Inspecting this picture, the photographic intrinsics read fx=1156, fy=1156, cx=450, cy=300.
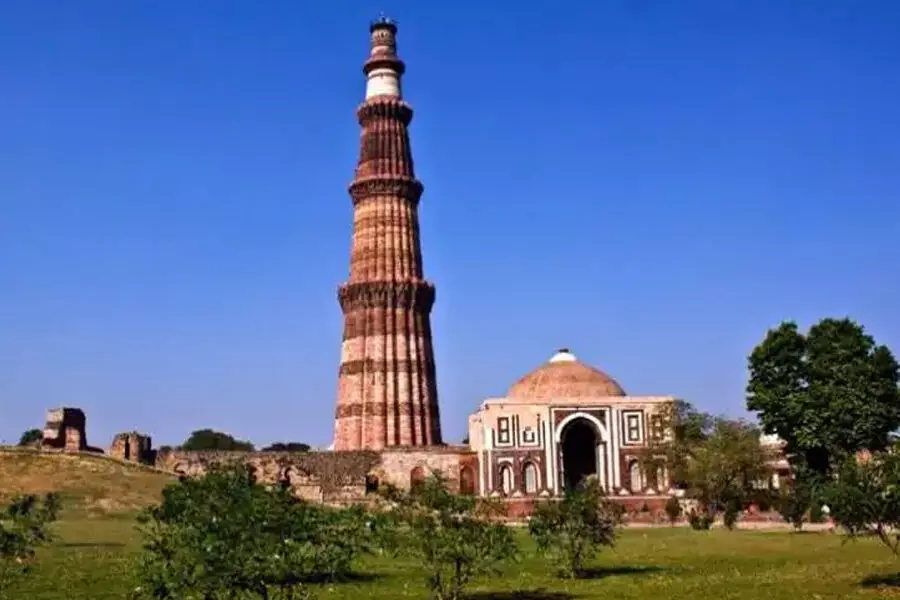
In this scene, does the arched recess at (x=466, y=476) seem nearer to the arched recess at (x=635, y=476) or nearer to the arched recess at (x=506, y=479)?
the arched recess at (x=506, y=479)

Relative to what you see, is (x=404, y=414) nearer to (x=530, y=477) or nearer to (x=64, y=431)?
(x=530, y=477)

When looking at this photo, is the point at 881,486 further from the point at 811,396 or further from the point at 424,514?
the point at 811,396

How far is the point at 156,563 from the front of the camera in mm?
13492

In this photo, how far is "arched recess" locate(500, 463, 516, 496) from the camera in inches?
2121

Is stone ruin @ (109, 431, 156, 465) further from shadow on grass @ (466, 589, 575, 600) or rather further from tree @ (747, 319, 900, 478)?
shadow on grass @ (466, 589, 575, 600)

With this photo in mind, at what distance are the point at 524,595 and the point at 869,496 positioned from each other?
20.3ft

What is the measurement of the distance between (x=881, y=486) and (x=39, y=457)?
37.8 metres

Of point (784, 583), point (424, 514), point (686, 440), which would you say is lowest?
point (784, 583)

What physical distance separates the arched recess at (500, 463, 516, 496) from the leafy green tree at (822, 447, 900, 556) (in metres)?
33.9

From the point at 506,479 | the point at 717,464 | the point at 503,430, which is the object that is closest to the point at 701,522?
the point at 717,464

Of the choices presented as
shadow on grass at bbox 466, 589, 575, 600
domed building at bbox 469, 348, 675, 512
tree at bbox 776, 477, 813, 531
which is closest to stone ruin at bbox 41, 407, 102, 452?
domed building at bbox 469, 348, 675, 512

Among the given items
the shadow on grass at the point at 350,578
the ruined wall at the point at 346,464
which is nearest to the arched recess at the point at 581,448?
the ruined wall at the point at 346,464

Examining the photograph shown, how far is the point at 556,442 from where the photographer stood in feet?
178

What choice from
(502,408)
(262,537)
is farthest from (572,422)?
(262,537)
